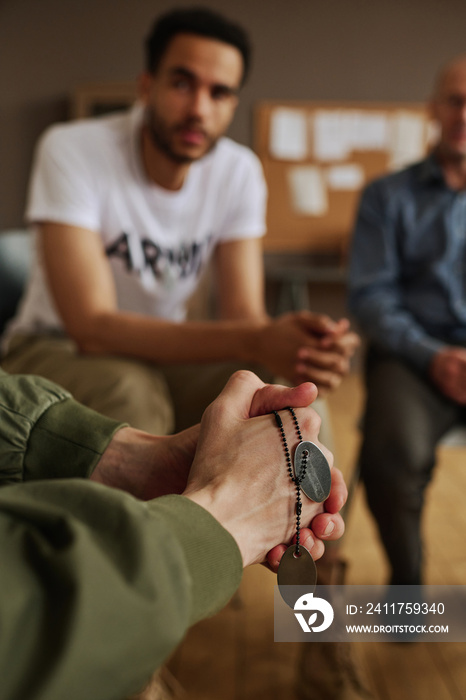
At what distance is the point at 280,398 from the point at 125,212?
3.02ft

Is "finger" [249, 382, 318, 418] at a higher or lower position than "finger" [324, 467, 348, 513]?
higher

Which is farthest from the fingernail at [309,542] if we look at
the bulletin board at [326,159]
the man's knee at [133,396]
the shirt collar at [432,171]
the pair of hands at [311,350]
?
the bulletin board at [326,159]

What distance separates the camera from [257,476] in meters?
0.42

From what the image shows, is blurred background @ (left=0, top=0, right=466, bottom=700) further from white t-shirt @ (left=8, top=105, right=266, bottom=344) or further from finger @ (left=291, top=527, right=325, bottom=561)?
finger @ (left=291, top=527, right=325, bottom=561)

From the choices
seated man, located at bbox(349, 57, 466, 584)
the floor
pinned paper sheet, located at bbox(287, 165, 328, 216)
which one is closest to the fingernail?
the floor

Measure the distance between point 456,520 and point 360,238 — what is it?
871 mm

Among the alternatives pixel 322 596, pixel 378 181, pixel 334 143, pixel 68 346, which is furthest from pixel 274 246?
pixel 322 596

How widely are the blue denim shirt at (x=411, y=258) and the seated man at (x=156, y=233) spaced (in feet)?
0.96

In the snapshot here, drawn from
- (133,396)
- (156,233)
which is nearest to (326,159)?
(156,233)

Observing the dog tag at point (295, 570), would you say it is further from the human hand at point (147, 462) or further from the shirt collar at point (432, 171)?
the shirt collar at point (432, 171)

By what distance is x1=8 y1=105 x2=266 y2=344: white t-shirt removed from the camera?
3.97 feet

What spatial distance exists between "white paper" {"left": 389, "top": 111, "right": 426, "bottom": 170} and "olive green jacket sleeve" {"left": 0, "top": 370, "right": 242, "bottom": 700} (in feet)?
12.2

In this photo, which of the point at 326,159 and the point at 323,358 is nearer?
the point at 323,358

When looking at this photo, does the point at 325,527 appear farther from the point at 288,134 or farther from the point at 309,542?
the point at 288,134
